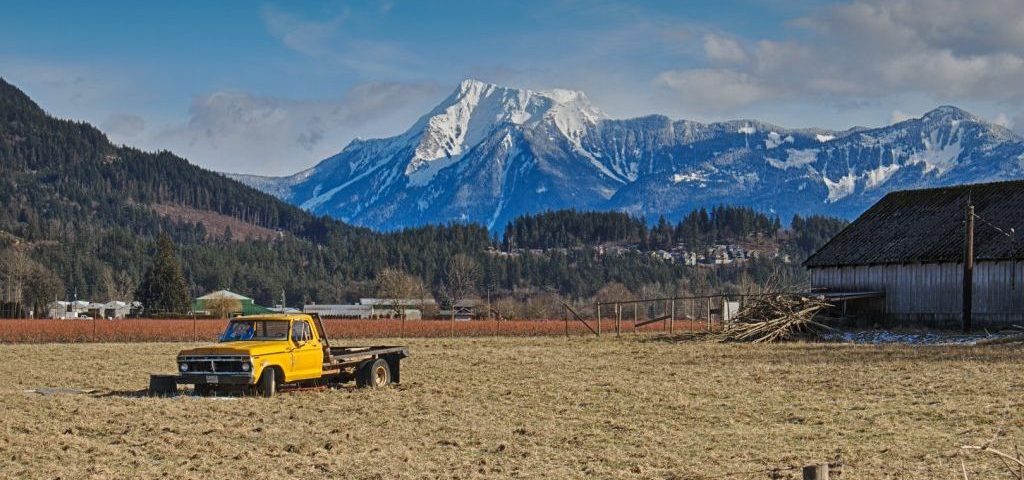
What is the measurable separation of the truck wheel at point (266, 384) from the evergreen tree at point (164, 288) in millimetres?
110483

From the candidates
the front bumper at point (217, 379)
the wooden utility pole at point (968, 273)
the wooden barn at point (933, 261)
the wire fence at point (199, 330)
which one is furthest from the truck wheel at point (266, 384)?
the wire fence at point (199, 330)

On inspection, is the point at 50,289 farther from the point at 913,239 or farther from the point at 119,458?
the point at 119,458

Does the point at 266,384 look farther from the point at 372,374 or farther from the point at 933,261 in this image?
the point at 933,261

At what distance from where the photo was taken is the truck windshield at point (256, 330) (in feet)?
88.9

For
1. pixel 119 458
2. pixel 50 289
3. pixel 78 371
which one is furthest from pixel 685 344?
pixel 50 289

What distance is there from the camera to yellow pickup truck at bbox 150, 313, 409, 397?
2573 centimetres

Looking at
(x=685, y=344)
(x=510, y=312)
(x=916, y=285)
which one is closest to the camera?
(x=685, y=344)

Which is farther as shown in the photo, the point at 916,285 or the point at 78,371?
the point at 916,285

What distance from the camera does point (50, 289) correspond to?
154m

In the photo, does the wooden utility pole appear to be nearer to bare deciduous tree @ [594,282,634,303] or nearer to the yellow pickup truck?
the yellow pickup truck

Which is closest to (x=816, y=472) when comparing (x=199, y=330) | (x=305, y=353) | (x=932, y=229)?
(x=305, y=353)

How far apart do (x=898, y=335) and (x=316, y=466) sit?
128 ft

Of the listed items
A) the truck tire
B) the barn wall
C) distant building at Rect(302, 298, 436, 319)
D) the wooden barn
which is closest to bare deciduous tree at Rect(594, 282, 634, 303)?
distant building at Rect(302, 298, 436, 319)

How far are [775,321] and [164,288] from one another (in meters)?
96.0
